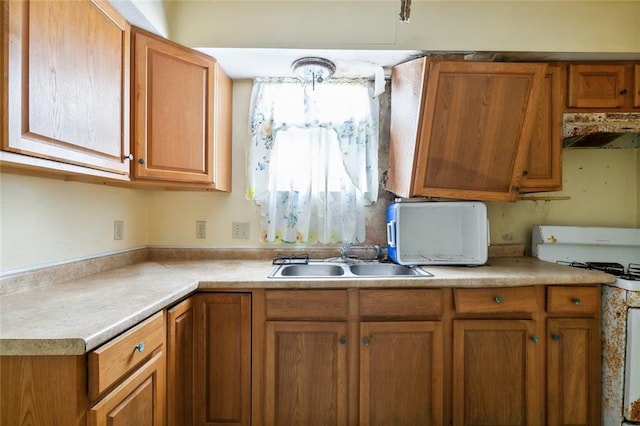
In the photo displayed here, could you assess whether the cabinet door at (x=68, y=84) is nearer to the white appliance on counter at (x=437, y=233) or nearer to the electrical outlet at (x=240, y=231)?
the electrical outlet at (x=240, y=231)


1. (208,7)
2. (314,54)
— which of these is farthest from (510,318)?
(208,7)

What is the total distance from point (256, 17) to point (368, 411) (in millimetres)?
2176

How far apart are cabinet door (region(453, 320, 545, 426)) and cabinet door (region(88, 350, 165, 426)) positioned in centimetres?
132

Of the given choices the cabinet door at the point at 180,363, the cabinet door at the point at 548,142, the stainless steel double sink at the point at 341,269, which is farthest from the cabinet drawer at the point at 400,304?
the cabinet door at the point at 548,142

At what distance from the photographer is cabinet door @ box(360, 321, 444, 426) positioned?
4.63 feet

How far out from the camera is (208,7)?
5.42 feet

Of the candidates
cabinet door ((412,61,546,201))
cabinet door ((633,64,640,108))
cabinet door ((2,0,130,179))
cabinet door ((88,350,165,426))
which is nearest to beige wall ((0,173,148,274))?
cabinet door ((2,0,130,179))

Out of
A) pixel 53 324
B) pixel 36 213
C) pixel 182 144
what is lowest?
pixel 53 324

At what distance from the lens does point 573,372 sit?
4.76 feet

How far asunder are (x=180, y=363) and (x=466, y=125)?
6.17ft

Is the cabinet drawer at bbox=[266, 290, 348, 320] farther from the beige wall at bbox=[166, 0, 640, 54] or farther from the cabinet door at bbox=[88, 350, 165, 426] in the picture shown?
the beige wall at bbox=[166, 0, 640, 54]

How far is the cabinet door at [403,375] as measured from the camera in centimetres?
141

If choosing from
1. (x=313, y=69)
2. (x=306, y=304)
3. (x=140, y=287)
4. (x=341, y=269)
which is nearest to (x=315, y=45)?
(x=313, y=69)

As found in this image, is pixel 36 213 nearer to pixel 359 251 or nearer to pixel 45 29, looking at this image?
pixel 45 29
